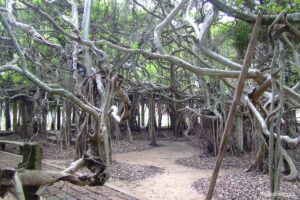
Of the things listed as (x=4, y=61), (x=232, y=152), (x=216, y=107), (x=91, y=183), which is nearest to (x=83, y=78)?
(x=4, y=61)

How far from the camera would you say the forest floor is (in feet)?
19.5

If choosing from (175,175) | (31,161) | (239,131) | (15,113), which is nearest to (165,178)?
(175,175)

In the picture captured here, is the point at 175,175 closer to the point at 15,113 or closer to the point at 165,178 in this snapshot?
the point at 165,178

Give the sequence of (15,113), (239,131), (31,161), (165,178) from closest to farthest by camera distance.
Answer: (31,161) < (165,178) < (239,131) < (15,113)

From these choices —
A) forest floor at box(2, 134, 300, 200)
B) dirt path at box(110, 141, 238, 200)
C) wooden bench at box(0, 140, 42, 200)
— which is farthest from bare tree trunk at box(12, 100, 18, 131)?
wooden bench at box(0, 140, 42, 200)

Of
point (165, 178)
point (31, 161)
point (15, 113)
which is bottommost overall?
point (165, 178)

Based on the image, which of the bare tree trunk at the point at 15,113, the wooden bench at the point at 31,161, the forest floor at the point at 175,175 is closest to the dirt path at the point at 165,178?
the forest floor at the point at 175,175

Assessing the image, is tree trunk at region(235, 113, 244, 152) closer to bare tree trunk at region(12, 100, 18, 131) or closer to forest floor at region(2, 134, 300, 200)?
forest floor at region(2, 134, 300, 200)

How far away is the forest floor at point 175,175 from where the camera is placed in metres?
5.96

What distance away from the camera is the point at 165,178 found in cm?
747

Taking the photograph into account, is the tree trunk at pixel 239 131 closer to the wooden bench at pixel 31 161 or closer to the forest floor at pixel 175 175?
the forest floor at pixel 175 175

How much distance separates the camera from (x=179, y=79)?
1345cm

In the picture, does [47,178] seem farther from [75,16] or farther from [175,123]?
[175,123]

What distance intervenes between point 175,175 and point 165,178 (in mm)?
397
